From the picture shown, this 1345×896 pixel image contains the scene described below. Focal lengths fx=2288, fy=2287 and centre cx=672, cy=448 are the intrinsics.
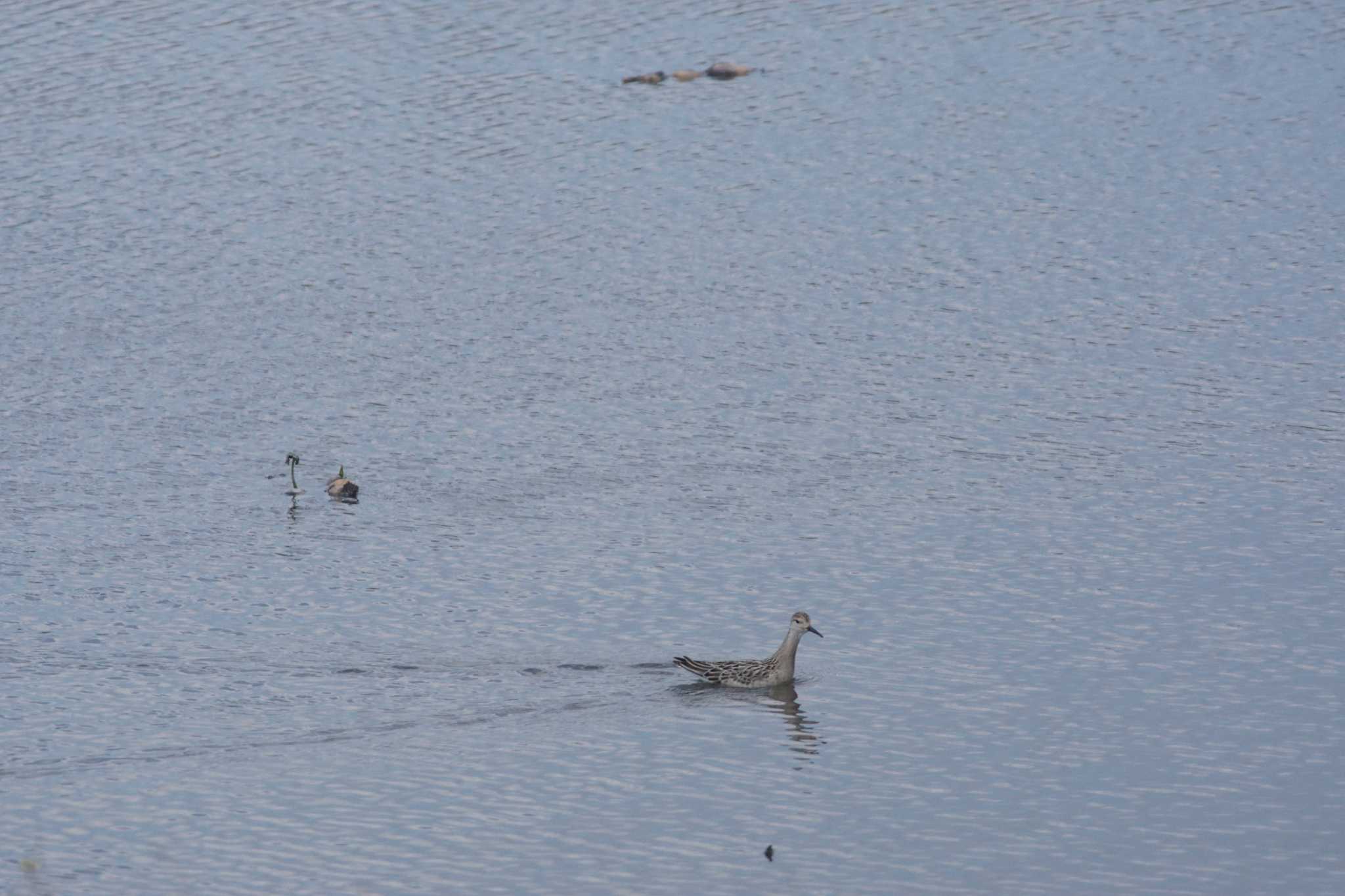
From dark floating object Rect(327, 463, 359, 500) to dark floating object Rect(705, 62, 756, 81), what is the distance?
107 feet

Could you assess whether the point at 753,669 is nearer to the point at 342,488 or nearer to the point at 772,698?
the point at 772,698

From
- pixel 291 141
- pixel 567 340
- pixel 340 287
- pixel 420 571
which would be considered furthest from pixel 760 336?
pixel 291 141

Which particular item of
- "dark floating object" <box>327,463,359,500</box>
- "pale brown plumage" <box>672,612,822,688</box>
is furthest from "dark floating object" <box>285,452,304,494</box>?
"pale brown plumage" <box>672,612,822,688</box>

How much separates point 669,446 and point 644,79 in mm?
28449

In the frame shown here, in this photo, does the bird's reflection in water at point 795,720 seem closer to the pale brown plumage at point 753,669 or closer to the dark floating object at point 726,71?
the pale brown plumage at point 753,669

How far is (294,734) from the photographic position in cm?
2980

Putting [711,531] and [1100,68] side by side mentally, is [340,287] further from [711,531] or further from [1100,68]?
[1100,68]

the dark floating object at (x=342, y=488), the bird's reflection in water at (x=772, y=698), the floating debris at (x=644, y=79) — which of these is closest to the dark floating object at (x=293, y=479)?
the dark floating object at (x=342, y=488)

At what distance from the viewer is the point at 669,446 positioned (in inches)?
1686

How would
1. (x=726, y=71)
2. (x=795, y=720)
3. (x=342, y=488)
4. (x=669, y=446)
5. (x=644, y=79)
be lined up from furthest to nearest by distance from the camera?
(x=726, y=71) < (x=644, y=79) < (x=669, y=446) < (x=342, y=488) < (x=795, y=720)

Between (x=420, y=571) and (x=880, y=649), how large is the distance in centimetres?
776

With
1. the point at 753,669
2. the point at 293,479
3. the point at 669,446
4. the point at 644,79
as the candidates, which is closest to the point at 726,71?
the point at 644,79

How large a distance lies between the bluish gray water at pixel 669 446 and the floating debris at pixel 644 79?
0.64 m

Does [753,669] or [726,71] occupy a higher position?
[726,71]
